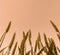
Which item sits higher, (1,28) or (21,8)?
(21,8)

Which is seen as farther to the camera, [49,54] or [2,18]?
[2,18]

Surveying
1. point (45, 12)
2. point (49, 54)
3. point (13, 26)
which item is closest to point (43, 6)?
point (45, 12)

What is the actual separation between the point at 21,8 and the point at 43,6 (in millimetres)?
185

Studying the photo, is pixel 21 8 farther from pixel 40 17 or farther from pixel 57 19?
pixel 57 19

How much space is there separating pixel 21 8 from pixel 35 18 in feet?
0.50

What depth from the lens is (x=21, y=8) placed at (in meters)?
1.45

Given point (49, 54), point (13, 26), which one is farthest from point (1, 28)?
point (49, 54)

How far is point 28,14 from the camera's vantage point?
1431mm

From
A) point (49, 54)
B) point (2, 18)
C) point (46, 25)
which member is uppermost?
point (2, 18)

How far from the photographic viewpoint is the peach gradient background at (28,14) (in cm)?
139

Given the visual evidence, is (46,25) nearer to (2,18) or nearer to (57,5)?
(57,5)

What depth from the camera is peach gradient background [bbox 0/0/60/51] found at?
54.6 inches

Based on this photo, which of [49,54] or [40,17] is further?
[40,17]

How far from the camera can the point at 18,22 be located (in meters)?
1.41
